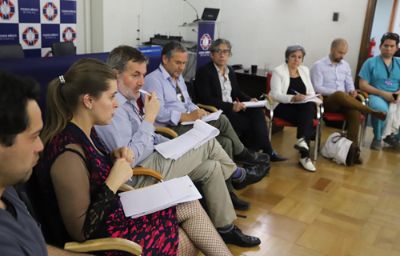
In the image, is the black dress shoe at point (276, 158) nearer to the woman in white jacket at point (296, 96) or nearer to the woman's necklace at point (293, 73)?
the woman in white jacket at point (296, 96)

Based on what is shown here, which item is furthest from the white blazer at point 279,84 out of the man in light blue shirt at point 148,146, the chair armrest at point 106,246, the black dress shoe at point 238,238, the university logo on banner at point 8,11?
the university logo on banner at point 8,11

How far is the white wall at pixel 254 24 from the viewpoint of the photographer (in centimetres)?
539

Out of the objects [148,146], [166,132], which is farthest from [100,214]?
[166,132]

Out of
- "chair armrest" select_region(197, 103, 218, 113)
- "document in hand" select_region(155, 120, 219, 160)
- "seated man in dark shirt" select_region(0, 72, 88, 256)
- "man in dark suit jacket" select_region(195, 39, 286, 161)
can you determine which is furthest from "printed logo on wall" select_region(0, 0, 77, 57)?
"seated man in dark shirt" select_region(0, 72, 88, 256)

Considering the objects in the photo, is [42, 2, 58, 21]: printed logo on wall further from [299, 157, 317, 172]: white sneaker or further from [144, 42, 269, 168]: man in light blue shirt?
[299, 157, 317, 172]: white sneaker

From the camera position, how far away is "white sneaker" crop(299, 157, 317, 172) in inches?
142

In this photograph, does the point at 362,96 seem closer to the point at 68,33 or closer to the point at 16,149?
the point at 68,33

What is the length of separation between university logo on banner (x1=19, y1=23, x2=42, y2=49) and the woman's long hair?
3608mm

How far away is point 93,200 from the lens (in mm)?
1446

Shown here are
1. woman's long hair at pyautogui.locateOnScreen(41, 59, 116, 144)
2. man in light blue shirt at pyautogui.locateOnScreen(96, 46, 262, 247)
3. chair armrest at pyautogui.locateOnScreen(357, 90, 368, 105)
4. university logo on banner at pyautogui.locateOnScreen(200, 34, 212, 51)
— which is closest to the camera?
woman's long hair at pyautogui.locateOnScreen(41, 59, 116, 144)

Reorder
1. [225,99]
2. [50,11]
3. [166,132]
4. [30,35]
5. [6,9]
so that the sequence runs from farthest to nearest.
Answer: [50,11]
[30,35]
[6,9]
[225,99]
[166,132]

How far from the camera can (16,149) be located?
0.94 metres

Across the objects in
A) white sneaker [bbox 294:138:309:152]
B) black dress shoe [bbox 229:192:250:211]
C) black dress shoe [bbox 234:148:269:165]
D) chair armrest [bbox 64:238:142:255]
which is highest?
chair armrest [bbox 64:238:142:255]

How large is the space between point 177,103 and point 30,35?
281cm
